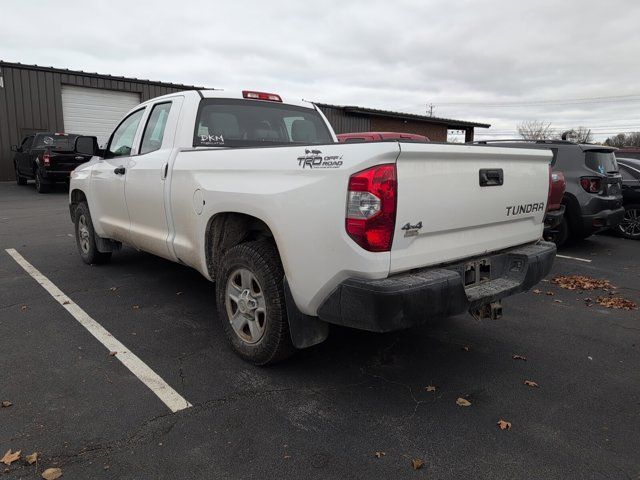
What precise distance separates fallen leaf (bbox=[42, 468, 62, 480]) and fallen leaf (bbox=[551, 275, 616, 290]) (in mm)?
5514

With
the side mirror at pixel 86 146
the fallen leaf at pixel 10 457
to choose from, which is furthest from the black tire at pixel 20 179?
the fallen leaf at pixel 10 457

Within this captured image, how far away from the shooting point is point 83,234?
6.59 metres

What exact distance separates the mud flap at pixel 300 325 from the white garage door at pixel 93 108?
1867 cm

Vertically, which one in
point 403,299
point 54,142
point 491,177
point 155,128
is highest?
point 54,142

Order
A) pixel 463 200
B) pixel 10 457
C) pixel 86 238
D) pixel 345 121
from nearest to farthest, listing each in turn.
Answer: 1. pixel 10 457
2. pixel 463 200
3. pixel 86 238
4. pixel 345 121

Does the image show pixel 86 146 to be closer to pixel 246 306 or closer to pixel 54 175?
pixel 246 306

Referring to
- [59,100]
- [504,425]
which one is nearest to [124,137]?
[504,425]

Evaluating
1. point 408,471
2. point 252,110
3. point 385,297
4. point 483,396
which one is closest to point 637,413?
point 483,396

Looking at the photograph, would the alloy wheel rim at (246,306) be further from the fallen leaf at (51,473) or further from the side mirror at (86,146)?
the side mirror at (86,146)

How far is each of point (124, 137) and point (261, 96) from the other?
1797 millimetres

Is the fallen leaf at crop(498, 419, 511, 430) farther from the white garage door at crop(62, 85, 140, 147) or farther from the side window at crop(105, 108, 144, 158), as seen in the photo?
the white garage door at crop(62, 85, 140, 147)

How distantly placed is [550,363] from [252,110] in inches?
132

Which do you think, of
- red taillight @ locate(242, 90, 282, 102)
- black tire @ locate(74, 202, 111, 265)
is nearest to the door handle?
red taillight @ locate(242, 90, 282, 102)

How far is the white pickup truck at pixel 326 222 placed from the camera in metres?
2.68
